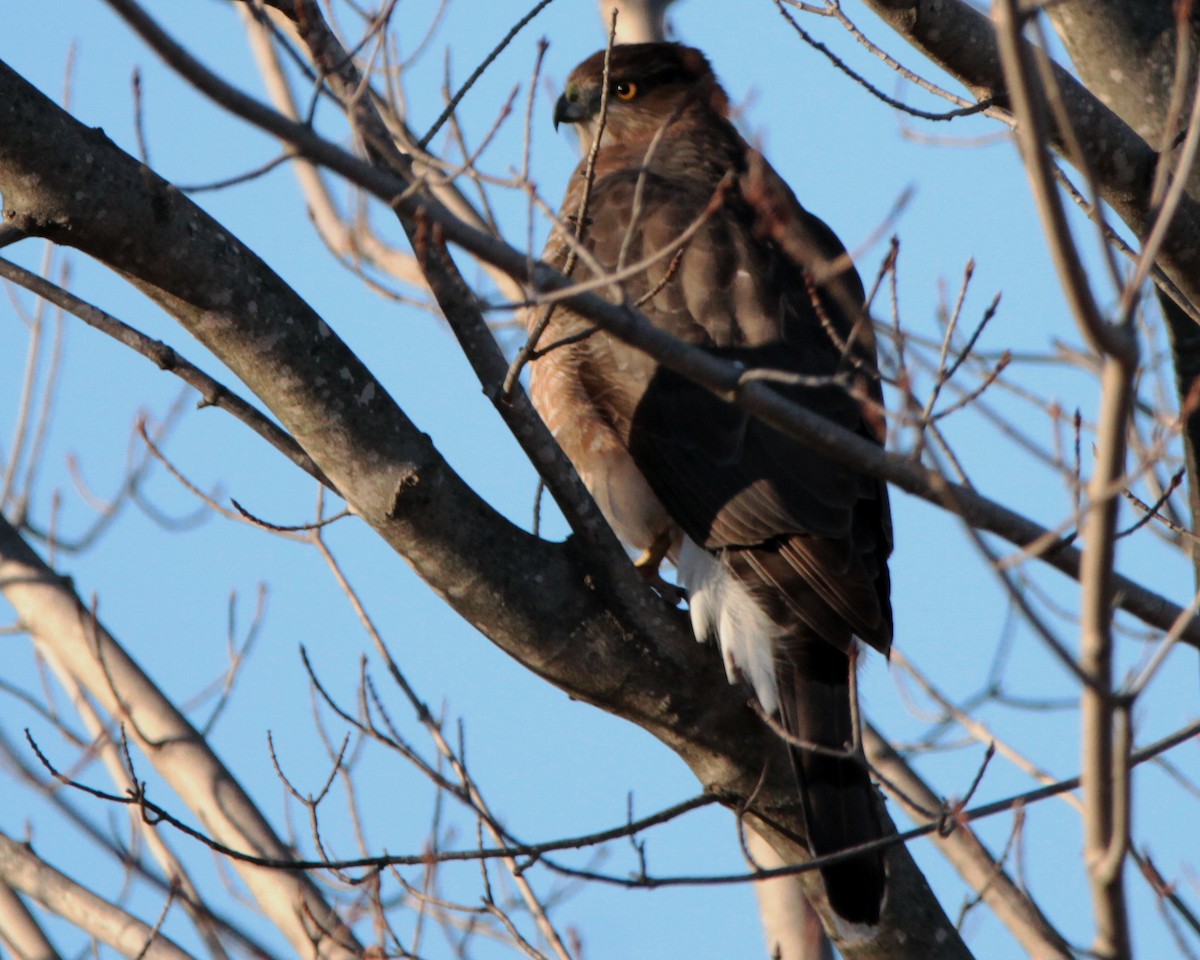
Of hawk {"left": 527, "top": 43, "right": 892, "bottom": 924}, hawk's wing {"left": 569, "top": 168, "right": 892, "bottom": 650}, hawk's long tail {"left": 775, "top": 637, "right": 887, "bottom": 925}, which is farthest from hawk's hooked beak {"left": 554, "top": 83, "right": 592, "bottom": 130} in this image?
hawk's long tail {"left": 775, "top": 637, "right": 887, "bottom": 925}

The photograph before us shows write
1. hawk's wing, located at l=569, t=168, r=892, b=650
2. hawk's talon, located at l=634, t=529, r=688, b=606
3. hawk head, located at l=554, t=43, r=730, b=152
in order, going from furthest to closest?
hawk head, located at l=554, t=43, r=730, b=152
hawk's talon, located at l=634, t=529, r=688, b=606
hawk's wing, located at l=569, t=168, r=892, b=650

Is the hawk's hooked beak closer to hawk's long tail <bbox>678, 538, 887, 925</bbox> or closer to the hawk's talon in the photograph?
Answer: the hawk's talon

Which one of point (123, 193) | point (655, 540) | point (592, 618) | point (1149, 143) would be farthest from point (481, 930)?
point (1149, 143)

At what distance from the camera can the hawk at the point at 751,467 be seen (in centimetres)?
346

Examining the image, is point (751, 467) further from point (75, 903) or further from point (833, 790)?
point (75, 903)

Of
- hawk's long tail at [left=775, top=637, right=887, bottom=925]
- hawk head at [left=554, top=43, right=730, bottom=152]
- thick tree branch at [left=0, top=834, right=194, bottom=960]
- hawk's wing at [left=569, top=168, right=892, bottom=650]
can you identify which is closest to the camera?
hawk's long tail at [left=775, top=637, right=887, bottom=925]

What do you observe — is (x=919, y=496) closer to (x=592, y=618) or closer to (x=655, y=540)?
(x=592, y=618)

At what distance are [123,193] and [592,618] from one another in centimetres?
118

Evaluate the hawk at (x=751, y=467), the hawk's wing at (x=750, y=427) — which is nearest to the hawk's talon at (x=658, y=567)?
the hawk at (x=751, y=467)

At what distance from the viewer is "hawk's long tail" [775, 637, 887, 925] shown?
10.4 feet

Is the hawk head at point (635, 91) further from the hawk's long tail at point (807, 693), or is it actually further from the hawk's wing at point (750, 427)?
the hawk's long tail at point (807, 693)

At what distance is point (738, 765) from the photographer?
3.21 meters

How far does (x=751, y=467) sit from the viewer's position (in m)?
3.72

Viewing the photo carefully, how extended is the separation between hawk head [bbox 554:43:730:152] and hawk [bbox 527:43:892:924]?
3.27 ft
